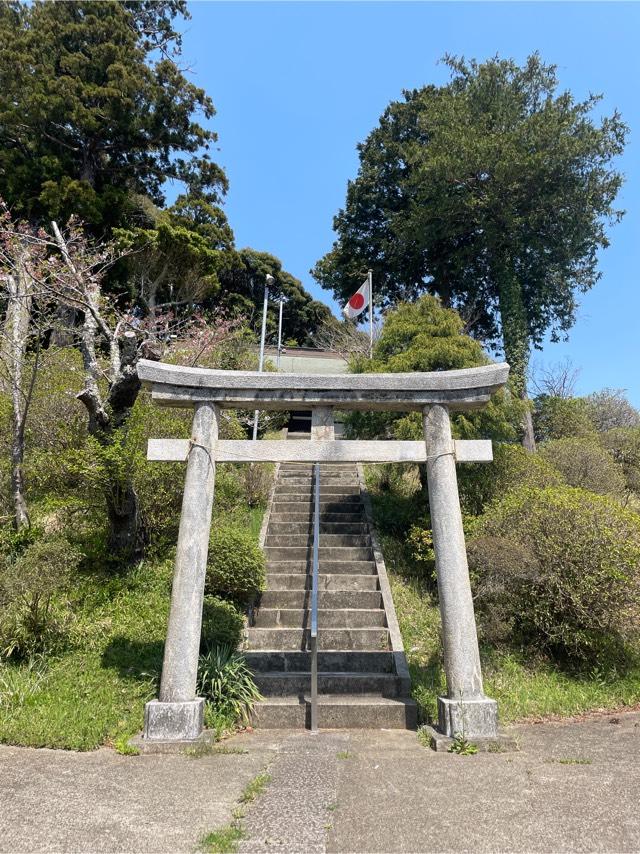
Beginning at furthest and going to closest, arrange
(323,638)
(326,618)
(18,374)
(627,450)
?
(627,450), (18,374), (326,618), (323,638)

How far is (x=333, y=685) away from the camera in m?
5.76

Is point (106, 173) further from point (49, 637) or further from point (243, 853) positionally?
point (243, 853)

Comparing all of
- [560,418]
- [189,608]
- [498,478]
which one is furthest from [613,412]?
[189,608]

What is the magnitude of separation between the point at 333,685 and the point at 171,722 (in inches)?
75.2

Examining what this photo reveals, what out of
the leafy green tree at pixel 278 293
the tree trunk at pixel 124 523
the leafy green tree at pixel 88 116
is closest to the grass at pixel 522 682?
the tree trunk at pixel 124 523

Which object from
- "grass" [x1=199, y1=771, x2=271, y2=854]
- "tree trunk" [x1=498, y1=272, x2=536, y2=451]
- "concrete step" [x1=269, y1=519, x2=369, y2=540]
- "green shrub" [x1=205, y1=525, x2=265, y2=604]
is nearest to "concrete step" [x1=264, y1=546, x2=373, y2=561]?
"concrete step" [x1=269, y1=519, x2=369, y2=540]

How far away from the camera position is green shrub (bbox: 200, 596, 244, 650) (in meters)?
5.89

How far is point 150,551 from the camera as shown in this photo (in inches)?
329

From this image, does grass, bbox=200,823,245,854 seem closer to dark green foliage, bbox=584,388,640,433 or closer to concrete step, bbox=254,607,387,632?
concrete step, bbox=254,607,387,632

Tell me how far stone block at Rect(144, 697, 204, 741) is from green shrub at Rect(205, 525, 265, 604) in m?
2.37

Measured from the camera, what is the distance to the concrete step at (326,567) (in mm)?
8258

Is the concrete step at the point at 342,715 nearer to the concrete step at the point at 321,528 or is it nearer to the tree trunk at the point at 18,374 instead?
the concrete step at the point at 321,528

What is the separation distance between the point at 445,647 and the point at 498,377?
2.78m

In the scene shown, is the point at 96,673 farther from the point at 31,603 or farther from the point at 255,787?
the point at 255,787
